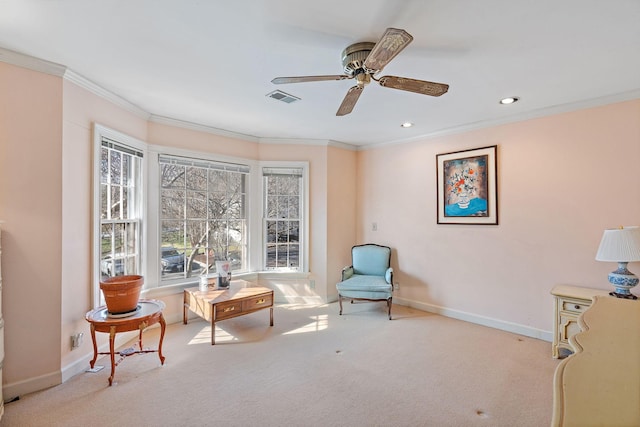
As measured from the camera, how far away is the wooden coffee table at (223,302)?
124 inches

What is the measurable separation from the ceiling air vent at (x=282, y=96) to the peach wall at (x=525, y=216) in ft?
6.84

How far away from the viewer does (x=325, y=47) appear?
205cm

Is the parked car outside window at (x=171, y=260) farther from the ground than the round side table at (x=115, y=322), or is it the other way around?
the parked car outside window at (x=171, y=260)

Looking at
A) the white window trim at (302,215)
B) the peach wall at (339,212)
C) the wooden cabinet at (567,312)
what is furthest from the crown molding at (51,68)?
the wooden cabinet at (567,312)

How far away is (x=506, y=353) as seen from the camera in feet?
9.55

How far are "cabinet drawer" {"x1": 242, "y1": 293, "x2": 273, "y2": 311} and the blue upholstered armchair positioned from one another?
974mm

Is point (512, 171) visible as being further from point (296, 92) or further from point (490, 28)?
point (296, 92)

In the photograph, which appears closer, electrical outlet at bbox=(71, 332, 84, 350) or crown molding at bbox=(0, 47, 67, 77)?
crown molding at bbox=(0, 47, 67, 77)

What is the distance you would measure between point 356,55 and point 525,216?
8.78 ft

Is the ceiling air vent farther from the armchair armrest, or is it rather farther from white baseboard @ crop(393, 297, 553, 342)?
white baseboard @ crop(393, 297, 553, 342)

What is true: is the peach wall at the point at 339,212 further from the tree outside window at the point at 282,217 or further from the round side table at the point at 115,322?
the round side table at the point at 115,322

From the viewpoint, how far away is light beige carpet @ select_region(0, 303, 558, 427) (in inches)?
79.1

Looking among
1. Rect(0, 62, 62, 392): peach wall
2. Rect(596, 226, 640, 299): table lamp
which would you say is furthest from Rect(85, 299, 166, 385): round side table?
Rect(596, 226, 640, 299): table lamp

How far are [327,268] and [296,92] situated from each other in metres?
2.63
